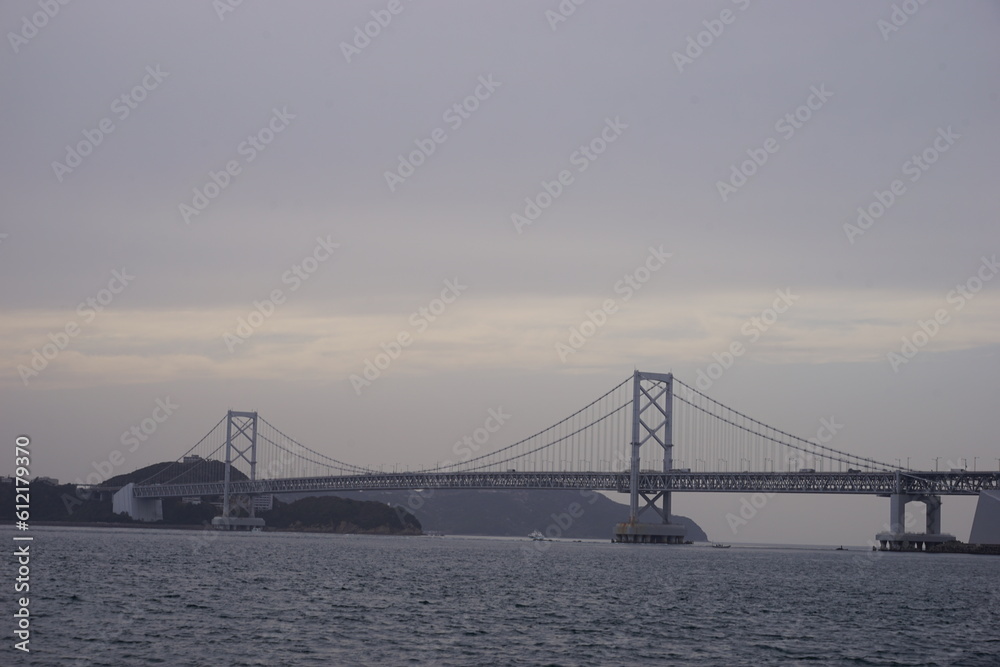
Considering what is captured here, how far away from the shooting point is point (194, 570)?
5375 centimetres

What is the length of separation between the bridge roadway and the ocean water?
44.3 meters

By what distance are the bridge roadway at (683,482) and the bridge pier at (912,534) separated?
0.84 metres

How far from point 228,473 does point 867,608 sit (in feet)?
404

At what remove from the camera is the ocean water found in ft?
91.5

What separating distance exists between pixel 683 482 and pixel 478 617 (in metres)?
82.6

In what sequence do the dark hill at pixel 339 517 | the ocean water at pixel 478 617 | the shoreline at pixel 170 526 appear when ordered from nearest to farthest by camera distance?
the ocean water at pixel 478 617 → the shoreline at pixel 170 526 → the dark hill at pixel 339 517

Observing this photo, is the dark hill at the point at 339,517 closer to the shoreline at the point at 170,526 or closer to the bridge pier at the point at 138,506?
the shoreline at the point at 170,526

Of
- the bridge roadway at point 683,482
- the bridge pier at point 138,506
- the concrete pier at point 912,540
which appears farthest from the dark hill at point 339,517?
the concrete pier at point 912,540

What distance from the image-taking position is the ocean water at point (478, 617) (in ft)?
91.5

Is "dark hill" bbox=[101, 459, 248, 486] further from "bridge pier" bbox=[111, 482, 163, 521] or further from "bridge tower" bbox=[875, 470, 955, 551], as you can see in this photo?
"bridge tower" bbox=[875, 470, 955, 551]

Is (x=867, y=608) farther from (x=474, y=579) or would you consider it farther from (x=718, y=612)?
(x=474, y=579)

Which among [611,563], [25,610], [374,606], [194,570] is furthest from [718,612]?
[611,563]

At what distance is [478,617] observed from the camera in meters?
35.6

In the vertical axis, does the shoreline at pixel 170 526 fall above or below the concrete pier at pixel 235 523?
below
